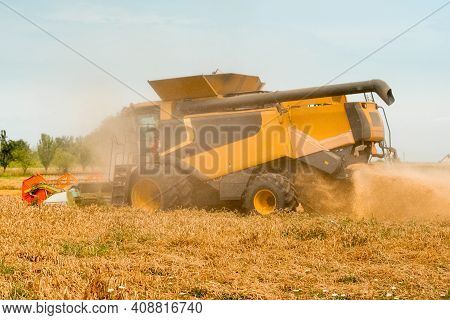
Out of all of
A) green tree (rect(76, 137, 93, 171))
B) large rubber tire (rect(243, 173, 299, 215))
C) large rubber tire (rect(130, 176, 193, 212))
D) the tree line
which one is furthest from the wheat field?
the tree line

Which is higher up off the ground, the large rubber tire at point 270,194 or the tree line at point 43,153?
the tree line at point 43,153

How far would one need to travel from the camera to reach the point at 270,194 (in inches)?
416

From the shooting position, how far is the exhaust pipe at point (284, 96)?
10141mm

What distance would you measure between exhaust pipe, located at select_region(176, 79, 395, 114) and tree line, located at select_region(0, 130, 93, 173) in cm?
4308

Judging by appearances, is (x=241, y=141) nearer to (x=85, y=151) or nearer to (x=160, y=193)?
(x=160, y=193)

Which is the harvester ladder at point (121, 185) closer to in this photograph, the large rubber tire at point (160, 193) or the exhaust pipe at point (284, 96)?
the large rubber tire at point (160, 193)

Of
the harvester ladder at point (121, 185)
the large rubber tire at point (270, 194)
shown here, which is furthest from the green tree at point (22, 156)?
the large rubber tire at point (270, 194)

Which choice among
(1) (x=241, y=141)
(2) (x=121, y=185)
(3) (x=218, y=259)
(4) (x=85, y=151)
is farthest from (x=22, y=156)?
(3) (x=218, y=259)

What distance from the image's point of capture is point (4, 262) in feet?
17.9

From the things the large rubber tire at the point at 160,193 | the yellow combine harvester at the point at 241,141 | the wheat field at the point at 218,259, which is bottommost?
the wheat field at the point at 218,259

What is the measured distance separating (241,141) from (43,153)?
51060mm

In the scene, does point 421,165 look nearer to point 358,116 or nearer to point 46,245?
point 358,116
